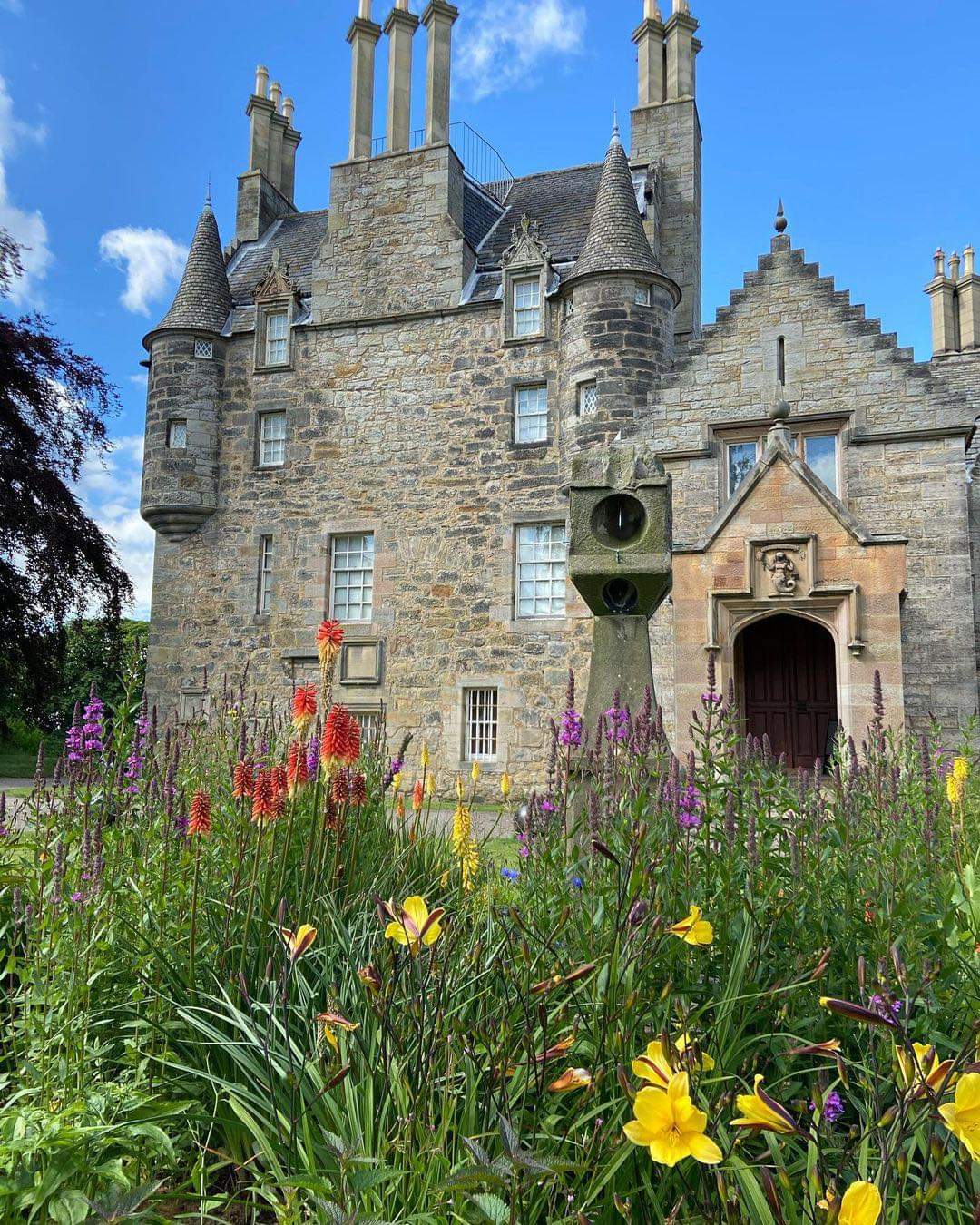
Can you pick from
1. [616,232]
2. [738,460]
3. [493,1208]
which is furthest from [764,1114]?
[616,232]

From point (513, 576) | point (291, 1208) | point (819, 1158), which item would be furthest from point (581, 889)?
point (513, 576)

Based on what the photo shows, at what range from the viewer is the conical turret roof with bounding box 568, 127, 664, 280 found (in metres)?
16.1

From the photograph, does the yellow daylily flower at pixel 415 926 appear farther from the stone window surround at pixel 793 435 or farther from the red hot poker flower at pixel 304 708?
the stone window surround at pixel 793 435

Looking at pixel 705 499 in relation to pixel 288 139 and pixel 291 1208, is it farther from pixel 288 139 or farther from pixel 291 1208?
pixel 288 139

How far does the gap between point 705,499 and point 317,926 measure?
1252 centimetres

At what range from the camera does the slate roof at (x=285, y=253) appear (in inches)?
831

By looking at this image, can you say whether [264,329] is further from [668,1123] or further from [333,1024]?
[668,1123]

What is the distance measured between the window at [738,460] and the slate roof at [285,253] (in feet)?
34.7

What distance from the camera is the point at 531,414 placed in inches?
677

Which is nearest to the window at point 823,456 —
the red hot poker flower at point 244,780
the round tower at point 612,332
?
the round tower at point 612,332

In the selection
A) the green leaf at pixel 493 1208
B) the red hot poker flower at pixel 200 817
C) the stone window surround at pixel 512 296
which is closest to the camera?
the green leaf at pixel 493 1208

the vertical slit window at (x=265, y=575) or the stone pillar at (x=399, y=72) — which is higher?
the stone pillar at (x=399, y=72)

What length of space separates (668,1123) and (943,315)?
30.3 metres

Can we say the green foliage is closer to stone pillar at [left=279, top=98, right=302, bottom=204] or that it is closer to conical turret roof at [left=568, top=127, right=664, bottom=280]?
conical turret roof at [left=568, top=127, right=664, bottom=280]
